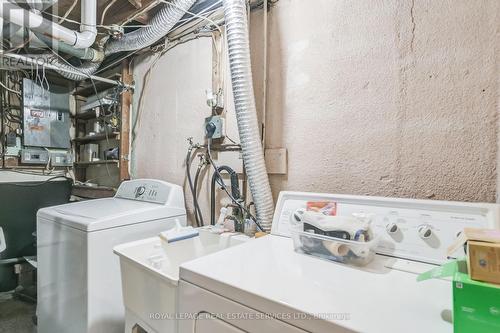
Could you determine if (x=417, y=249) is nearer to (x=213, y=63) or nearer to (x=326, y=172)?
(x=326, y=172)

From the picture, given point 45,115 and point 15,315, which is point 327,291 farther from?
point 45,115

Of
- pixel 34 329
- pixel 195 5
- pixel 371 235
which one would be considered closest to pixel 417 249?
pixel 371 235

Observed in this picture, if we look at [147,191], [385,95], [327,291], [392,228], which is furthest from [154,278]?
[385,95]

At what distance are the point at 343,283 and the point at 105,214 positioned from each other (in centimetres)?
120

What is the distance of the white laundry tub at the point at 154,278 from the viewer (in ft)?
2.59

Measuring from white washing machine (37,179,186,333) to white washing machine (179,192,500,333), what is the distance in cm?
74

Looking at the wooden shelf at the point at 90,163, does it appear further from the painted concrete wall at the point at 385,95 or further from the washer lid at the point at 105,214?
the painted concrete wall at the point at 385,95

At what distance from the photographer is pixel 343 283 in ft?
2.00

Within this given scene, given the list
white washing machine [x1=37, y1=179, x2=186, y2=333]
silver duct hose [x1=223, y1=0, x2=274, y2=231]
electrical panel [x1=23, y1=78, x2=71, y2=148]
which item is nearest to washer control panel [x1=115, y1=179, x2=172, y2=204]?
white washing machine [x1=37, y1=179, x2=186, y2=333]

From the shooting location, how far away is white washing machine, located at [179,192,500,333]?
1.58ft

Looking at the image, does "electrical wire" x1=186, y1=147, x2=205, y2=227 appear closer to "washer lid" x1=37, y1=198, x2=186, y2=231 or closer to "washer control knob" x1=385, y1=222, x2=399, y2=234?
"washer lid" x1=37, y1=198, x2=186, y2=231

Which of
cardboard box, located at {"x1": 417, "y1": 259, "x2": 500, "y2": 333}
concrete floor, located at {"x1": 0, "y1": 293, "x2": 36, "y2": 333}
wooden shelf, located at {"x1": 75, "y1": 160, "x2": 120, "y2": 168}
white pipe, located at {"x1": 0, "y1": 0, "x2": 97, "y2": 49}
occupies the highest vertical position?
white pipe, located at {"x1": 0, "y1": 0, "x2": 97, "y2": 49}

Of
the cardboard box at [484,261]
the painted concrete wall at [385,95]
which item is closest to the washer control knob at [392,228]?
the painted concrete wall at [385,95]

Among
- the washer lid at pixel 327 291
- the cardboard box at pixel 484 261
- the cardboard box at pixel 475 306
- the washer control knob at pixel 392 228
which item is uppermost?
the cardboard box at pixel 484 261
